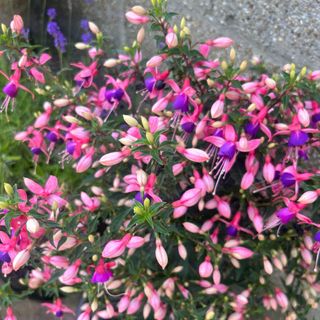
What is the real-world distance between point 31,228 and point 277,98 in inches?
25.9

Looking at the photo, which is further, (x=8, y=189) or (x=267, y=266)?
(x=267, y=266)

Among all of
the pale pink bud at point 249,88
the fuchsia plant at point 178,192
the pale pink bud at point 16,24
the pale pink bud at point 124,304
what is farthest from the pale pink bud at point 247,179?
the pale pink bud at point 16,24

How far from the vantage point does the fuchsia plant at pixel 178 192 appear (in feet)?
3.70

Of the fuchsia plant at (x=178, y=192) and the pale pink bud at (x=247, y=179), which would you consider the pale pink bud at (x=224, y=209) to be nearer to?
the fuchsia plant at (x=178, y=192)

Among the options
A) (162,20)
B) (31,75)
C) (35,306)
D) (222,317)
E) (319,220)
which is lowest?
(35,306)

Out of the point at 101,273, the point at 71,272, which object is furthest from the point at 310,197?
the point at 71,272

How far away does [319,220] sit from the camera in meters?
1.30

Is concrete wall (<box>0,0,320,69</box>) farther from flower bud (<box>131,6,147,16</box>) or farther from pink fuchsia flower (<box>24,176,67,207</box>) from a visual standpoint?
pink fuchsia flower (<box>24,176,67,207</box>)

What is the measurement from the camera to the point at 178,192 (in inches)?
53.7

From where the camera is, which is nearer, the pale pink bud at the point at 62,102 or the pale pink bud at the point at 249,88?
the pale pink bud at the point at 249,88

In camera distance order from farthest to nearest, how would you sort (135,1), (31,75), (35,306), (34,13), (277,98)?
1. (34,13)
2. (135,1)
3. (35,306)
4. (31,75)
5. (277,98)

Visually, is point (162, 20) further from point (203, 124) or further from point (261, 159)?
point (261, 159)

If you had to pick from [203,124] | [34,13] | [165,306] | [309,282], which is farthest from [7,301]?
[34,13]

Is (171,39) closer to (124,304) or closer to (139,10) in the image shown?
(139,10)
